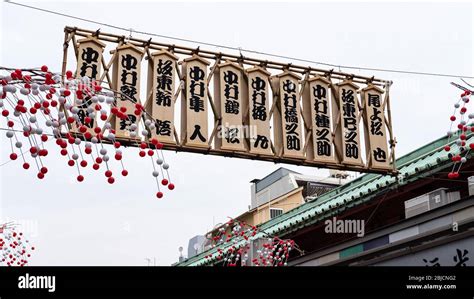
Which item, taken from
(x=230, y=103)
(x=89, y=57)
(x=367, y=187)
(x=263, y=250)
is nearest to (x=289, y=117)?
(x=230, y=103)

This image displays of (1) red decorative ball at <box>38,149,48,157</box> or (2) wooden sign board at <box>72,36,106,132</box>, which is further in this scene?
(2) wooden sign board at <box>72,36,106,132</box>

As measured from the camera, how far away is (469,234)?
40.3 ft

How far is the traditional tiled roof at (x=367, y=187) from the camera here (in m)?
13.0

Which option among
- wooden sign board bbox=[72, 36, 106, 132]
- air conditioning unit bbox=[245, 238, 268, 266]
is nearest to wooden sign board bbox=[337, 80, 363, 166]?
wooden sign board bbox=[72, 36, 106, 132]

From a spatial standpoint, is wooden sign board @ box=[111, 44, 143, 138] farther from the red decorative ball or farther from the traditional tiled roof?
the traditional tiled roof

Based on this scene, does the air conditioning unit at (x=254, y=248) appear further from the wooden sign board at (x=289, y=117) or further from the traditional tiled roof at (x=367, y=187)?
the wooden sign board at (x=289, y=117)

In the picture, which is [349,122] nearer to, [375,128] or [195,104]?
[375,128]

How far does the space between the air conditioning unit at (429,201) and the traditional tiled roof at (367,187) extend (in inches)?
19.4

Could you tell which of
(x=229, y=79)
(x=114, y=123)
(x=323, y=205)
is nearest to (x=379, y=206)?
(x=323, y=205)

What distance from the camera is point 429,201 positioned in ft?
43.3

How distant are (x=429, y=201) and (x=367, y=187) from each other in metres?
1.85

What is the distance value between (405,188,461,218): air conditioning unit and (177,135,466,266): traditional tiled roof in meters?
0.49

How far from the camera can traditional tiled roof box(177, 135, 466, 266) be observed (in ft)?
42.6
